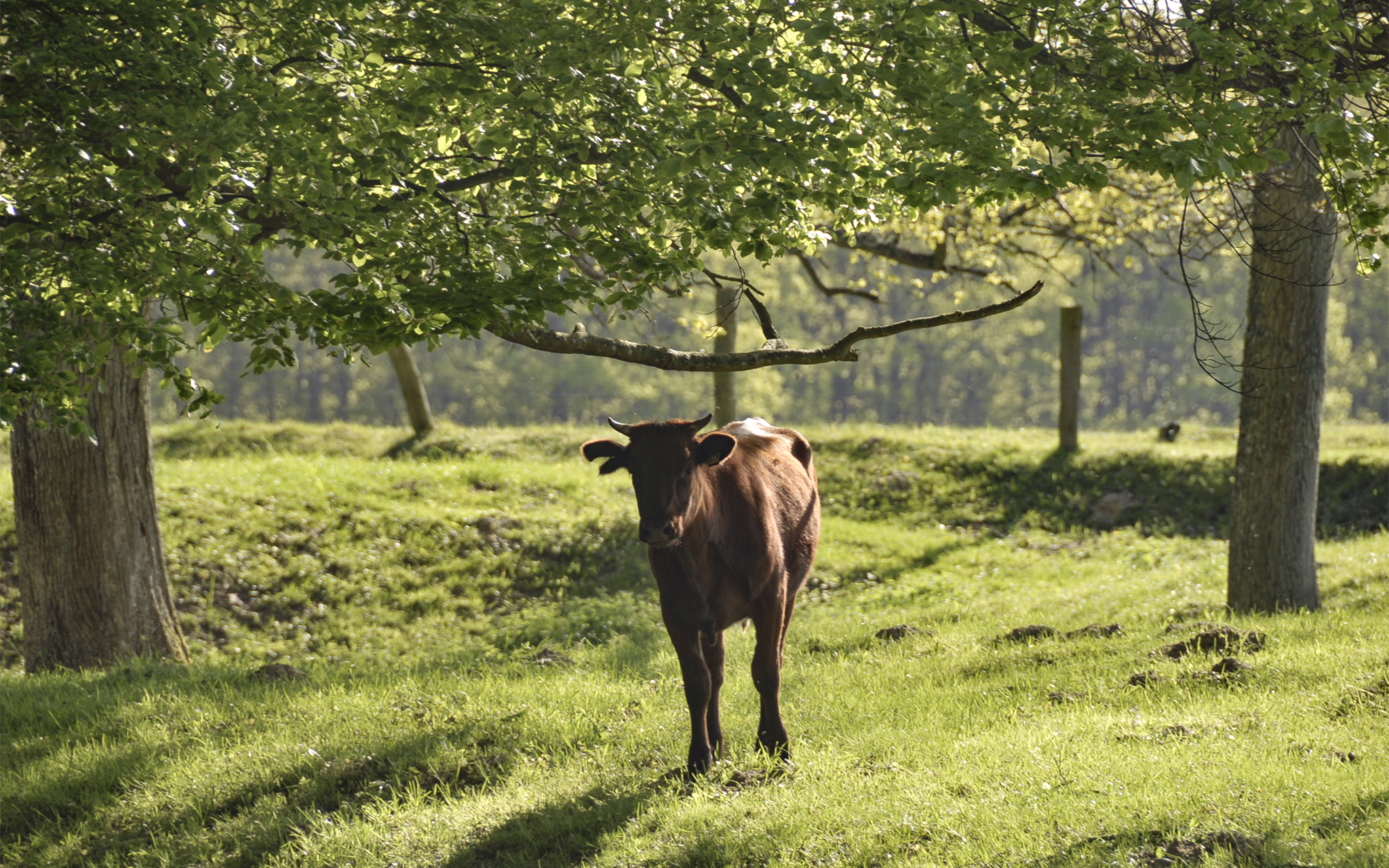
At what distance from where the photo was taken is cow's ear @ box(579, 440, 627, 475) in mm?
6293

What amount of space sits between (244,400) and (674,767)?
60774 mm

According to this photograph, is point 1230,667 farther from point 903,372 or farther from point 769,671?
point 903,372

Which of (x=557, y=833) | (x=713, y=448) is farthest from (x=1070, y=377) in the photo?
(x=557, y=833)

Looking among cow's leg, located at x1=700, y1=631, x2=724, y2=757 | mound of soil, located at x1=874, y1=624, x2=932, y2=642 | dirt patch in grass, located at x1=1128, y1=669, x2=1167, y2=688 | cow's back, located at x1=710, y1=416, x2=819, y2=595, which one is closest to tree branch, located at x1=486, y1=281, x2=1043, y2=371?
cow's back, located at x1=710, y1=416, x2=819, y2=595

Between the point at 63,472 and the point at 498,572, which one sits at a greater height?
the point at 63,472

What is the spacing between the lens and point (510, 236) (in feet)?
21.5

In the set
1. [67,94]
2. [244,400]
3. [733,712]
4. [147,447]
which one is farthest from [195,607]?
[244,400]

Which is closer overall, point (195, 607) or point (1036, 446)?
point (195, 607)

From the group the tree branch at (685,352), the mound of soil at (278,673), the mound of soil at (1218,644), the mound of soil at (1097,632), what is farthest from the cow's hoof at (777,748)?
the mound of soil at (278,673)

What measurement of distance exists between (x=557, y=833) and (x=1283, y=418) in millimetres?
7820

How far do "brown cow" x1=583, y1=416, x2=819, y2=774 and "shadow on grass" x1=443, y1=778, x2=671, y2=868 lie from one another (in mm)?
638

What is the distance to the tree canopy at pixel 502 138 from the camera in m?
5.35

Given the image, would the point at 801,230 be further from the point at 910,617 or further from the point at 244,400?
the point at 244,400

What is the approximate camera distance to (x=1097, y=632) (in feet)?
31.8
